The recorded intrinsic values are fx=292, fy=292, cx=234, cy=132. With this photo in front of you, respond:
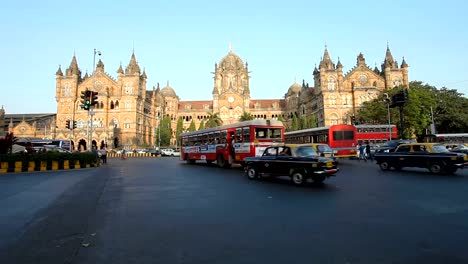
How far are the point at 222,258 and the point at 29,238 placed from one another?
3.62 m

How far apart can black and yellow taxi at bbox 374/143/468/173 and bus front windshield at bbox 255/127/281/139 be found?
637 cm

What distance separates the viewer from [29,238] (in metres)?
5.19

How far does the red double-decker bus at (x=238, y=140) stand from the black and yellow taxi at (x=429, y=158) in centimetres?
668

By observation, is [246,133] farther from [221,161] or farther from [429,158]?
[429,158]

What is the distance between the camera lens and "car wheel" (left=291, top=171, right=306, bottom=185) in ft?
37.0

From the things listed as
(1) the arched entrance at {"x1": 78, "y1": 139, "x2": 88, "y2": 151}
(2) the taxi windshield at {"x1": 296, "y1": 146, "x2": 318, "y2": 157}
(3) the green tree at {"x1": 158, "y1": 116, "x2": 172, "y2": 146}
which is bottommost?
(2) the taxi windshield at {"x1": 296, "y1": 146, "x2": 318, "y2": 157}

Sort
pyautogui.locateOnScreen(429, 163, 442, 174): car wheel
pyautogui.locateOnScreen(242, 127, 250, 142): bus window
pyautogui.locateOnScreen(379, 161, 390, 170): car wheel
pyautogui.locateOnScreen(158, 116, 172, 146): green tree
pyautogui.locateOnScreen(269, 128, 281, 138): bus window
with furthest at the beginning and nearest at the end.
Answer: pyautogui.locateOnScreen(158, 116, 172, 146): green tree
pyautogui.locateOnScreen(269, 128, 281, 138): bus window
pyautogui.locateOnScreen(242, 127, 250, 142): bus window
pyautogui.locateOnScreen(379, 161, 390, 170): car wheel
pyautogui.locateOnScreen(429, 163, 442, 174): car wheel

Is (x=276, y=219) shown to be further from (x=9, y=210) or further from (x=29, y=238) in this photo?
(x=9, y=210)

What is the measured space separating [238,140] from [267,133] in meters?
1.93

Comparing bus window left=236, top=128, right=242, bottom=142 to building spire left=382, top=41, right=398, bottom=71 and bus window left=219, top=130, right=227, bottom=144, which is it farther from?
building spire left=382, top=41, right=398, bottom=71

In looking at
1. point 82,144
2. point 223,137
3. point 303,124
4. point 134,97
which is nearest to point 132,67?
point 134,97

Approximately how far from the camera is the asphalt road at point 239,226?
4305 millimetres

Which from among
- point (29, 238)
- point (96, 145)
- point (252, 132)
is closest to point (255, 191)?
point (29, 238)

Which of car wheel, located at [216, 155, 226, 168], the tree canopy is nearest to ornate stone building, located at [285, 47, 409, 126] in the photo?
the tree canopy
